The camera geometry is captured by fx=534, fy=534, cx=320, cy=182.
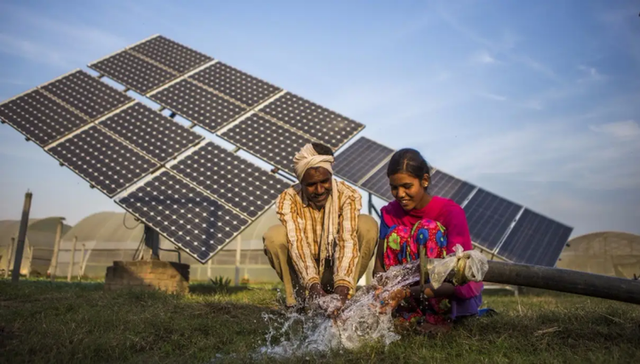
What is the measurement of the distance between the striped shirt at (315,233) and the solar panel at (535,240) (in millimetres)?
7140

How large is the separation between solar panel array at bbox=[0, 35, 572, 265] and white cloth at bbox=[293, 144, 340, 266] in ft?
11.8

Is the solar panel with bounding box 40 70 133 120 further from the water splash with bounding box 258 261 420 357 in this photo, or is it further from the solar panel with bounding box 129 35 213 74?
the water splash with bounding box 258 261 420 357

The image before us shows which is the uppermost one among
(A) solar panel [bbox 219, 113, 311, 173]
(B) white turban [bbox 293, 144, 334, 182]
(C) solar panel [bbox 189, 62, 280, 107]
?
(C) solar panel [bbox 189, 62, 280, 107]

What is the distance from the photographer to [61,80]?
36.3ft

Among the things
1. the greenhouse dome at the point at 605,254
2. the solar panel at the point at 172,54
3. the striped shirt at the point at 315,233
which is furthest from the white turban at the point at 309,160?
the greenhouse dome at the point at 605,254

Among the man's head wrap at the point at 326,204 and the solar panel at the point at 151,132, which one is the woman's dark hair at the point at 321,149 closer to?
the man's head wrap at the point at 326,204

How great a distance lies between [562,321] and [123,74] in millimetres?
10251

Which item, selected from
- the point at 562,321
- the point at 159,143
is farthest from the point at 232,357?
the point at 159,143

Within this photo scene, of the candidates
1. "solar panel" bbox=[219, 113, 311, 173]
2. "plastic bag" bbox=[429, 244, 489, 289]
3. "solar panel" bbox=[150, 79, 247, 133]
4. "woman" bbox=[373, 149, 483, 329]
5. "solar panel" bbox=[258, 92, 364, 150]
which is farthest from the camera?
"solar panel" bbox=[150, 79, 247, 133]

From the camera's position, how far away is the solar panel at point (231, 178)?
318 inches

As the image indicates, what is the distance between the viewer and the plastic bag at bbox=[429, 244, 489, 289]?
8.43 feet

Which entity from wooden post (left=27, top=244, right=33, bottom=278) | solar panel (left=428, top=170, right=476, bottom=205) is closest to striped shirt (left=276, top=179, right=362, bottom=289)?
solar panel (left=428, top=170, right=476, bottom=205)

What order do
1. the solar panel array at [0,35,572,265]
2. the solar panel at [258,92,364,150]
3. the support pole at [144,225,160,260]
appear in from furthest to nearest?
1. the solar panel at [258,92,364,150]
2. the support pole at [144,225,160,260]
3. the solar panel array at [0,35,572,265]

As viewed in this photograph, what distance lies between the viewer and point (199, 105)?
10586 millimetres
